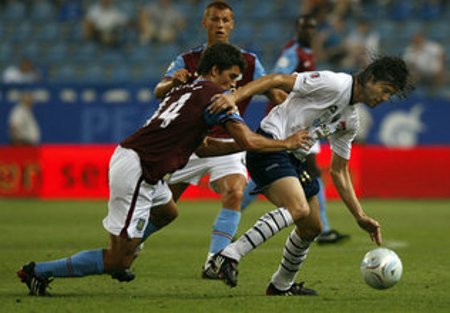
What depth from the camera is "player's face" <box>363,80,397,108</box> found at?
291 inches

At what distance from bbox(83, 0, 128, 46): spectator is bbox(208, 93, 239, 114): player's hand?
51.4ft

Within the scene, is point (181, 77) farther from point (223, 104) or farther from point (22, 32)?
point (22, 32)

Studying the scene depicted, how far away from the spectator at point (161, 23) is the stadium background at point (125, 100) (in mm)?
167

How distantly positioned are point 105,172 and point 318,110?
39.0 ft

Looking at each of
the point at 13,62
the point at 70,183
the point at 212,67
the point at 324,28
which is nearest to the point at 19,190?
the point at 70,183

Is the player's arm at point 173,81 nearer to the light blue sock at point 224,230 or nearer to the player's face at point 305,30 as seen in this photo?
the light blue sock at point 224,230

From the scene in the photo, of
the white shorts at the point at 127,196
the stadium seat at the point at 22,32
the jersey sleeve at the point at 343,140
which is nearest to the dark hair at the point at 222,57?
the white shorts at the point at 127,196

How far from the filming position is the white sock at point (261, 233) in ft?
24.0

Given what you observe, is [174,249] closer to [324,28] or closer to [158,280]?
[158,280]

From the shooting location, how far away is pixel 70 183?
19.3 m

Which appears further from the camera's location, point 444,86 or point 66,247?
point 444,86

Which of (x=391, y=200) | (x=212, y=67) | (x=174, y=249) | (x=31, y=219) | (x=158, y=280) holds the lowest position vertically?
(x=391, y=200)

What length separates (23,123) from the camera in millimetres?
21000

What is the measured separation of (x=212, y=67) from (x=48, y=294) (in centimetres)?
190
